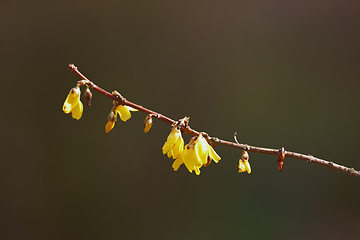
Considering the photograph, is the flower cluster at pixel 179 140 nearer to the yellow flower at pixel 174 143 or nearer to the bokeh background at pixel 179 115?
the yellow flower at pixel 174 143

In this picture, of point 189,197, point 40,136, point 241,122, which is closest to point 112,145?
point 40,136

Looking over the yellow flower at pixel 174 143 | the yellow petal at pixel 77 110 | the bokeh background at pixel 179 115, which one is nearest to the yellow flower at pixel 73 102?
the yellow petal at pixel 77 110

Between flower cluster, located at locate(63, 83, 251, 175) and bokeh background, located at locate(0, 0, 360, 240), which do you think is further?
bokeh background, located at locate(0, 0, 360, 240)

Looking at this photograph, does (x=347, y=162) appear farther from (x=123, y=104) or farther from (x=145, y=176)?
(x=123, y=104)

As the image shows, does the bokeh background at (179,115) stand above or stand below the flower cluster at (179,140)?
above

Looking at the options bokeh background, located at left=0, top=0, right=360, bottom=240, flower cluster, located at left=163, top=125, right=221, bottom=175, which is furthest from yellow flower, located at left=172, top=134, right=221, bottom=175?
bokeh background, located at left=0, top=0, right=360, bottom=240

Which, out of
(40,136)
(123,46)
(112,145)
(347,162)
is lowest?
(40,136)

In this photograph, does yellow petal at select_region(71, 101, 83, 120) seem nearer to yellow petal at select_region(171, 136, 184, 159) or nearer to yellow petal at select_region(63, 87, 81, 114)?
yellow petal at select_region(63, 87, 81, 114)
